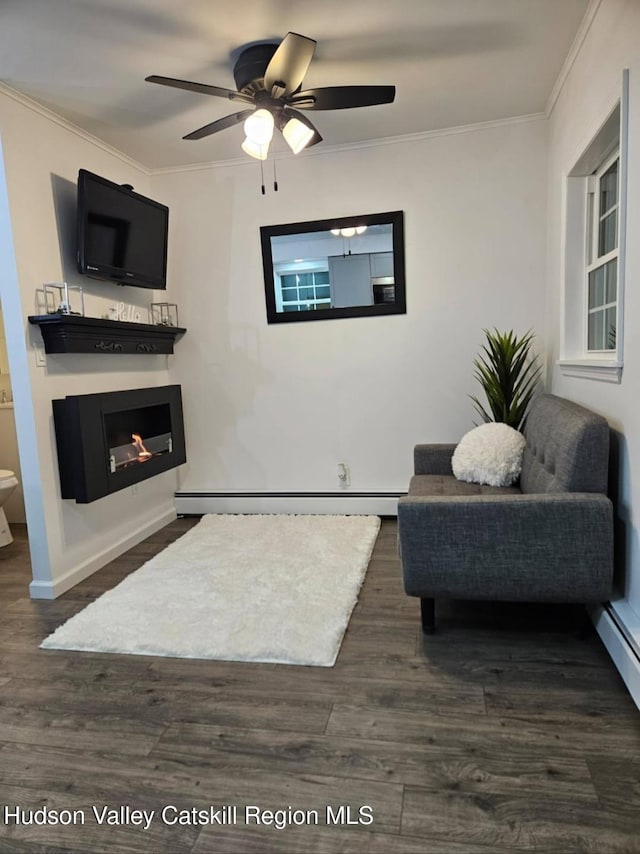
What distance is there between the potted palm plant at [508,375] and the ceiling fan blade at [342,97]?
5.08 ft

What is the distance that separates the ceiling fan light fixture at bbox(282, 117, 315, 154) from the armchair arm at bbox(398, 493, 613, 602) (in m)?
1.88

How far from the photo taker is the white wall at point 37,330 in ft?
8.85

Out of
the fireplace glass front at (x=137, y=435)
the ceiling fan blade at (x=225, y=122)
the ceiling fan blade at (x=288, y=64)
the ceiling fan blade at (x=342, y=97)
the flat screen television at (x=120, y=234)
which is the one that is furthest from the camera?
the fireplace glass front at (x=137, y=435)

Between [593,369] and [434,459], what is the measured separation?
1.15 metres

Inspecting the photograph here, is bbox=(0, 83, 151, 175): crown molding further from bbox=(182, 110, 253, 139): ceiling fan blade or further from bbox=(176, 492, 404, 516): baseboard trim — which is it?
bbox=(176, 492, 404, 516): baseboard trim

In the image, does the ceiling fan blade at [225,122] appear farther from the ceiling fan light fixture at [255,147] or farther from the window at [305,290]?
the window at [305,290]

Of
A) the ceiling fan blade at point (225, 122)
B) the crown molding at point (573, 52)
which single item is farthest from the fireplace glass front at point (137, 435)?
the crown molding at point (573, 52)

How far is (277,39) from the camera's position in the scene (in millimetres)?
2373

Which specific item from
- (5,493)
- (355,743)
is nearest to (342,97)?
(355,743)

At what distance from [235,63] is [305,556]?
2638 millimetres

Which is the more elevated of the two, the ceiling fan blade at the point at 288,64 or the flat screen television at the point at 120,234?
the ceiling fan blade at the point at 288,64

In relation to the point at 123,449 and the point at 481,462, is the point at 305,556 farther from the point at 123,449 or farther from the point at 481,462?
the point at 123,449

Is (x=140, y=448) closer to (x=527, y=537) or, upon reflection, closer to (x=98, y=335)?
(x=98, y=335)

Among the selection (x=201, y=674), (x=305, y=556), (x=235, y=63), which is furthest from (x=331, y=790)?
(x=235, y=63)
